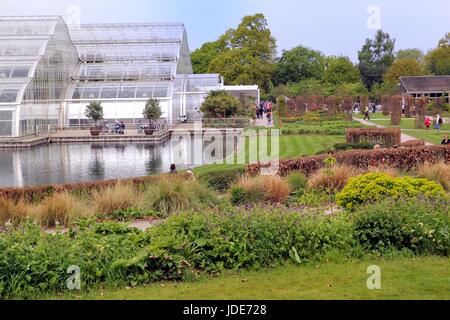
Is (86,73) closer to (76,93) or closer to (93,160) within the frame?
(76,93)

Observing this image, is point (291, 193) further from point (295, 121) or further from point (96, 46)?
point (96, 46)

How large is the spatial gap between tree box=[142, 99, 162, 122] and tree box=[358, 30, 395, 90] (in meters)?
45.0

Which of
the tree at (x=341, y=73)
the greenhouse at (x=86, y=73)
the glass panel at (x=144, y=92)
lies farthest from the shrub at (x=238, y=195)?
the tree at (x=341, y=73)

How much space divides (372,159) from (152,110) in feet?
83.7

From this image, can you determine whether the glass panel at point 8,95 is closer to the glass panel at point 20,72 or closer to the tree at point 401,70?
the glass panel at point 20,72

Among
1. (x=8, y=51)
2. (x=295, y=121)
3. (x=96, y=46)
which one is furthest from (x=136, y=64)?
(x=295, y=121)

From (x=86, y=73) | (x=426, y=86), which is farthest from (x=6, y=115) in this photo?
(x=426, y=86)

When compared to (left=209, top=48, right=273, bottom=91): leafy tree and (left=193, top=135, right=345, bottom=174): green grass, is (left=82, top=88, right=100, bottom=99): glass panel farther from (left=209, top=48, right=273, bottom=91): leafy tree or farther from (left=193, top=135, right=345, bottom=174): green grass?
(left=209, top=48, right=273, bottom=91): leafy tree

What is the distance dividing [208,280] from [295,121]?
122ft

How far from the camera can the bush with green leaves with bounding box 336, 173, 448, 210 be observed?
10430 mm

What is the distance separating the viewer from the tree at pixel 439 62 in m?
A: 76.8
